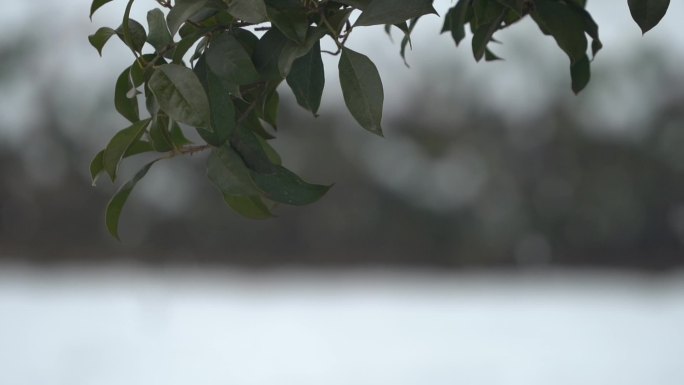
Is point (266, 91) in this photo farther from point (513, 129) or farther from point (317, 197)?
point (513, 129)

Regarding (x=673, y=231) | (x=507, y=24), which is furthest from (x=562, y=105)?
(x=507, y=24)

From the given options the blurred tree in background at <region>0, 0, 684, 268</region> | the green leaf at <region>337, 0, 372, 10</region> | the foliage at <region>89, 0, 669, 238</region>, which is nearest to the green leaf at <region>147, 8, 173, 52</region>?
the foliage at <region>89, 0, 669, 238</region>

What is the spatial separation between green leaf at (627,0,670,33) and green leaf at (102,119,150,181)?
0.94ft

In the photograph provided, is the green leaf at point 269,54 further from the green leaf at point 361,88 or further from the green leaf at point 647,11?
the green leaf at point 647,11

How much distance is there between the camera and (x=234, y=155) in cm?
44

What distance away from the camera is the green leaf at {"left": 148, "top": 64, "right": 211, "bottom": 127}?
42 cm

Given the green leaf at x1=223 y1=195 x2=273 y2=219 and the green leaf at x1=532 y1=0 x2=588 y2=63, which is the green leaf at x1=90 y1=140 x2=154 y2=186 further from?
the green leaf at x1=532 y1=0 x2=588 y2=63

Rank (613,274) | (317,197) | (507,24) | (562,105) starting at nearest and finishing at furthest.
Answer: (317,197)
(507,24)
(613,274)
(562,105)

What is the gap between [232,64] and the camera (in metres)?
0.44

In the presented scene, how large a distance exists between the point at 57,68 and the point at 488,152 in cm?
246

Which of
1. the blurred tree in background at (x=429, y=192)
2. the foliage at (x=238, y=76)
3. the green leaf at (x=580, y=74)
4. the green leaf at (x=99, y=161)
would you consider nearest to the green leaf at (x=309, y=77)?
the foliage at (x=238, y=76)

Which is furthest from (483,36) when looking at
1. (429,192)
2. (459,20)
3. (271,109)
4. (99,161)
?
(429,192)

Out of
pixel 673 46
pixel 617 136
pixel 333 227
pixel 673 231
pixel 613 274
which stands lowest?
pixel 333 227

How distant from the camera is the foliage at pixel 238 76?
43 cm
